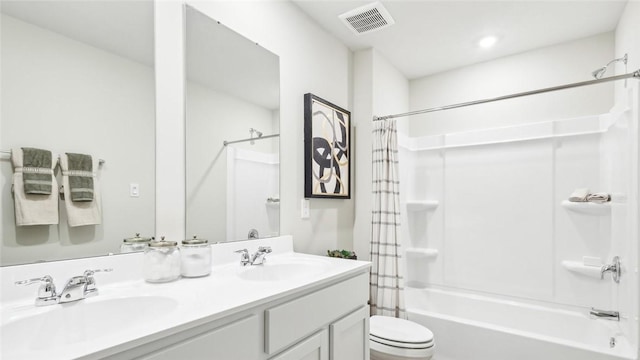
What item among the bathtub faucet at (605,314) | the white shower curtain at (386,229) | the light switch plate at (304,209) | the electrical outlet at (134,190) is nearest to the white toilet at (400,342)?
the white shower curtain at (386,229)

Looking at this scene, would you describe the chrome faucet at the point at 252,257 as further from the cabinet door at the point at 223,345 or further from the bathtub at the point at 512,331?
the bathtub at the point at 512,331

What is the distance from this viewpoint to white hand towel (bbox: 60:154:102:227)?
107 cm

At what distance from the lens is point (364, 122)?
2.69 m

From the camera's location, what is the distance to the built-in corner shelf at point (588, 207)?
92.9 inches

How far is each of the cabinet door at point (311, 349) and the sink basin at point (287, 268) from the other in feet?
1.04

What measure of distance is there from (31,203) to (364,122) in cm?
220

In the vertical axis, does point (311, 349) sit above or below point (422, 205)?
below

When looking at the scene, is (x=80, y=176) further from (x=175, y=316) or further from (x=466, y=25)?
(x=466, y=25)

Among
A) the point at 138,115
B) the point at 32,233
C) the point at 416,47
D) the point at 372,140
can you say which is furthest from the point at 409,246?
the point at 32,233

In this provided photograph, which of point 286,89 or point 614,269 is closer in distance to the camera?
point 286,89

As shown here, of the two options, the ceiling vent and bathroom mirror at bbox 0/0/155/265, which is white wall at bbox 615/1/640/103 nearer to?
the ceiling vent

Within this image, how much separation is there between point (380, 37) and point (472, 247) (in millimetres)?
2079

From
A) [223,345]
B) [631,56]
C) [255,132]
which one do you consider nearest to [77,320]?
[223,345]

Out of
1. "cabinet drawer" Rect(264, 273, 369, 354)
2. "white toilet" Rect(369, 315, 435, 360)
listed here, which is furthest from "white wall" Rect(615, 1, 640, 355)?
"cabinet drawer" Rect(264, 273, 369, 354)
